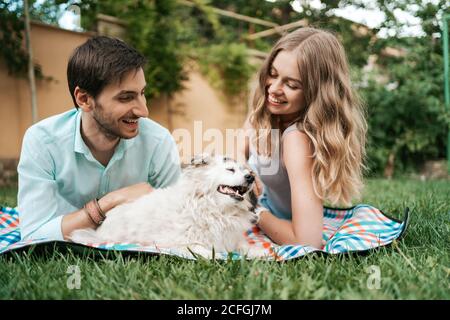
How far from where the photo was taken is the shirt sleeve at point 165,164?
11.3ft

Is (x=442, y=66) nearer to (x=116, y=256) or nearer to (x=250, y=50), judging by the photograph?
(x=250, y=50)

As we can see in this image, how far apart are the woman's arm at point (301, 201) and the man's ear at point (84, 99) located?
1.39 metres

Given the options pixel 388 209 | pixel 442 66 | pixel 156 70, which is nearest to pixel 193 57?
pixel 156 70

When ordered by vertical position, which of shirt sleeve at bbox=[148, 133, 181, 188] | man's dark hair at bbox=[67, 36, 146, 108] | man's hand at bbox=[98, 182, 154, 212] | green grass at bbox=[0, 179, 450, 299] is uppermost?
man's dark hair at bbox=[67, 36, 146, 108]

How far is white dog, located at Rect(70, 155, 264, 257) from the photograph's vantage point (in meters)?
2.66

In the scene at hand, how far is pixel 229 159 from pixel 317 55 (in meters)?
0.96

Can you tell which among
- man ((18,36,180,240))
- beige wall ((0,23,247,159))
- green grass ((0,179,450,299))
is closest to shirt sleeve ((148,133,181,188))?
man ((18,36,180,240))

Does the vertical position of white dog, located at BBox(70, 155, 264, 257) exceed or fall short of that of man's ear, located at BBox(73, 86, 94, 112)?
it falls short

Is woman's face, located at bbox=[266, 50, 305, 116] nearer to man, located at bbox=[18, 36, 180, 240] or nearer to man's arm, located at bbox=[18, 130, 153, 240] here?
man, located at bbox=[18, 36, 180, 240]

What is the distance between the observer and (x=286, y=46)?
120 inches

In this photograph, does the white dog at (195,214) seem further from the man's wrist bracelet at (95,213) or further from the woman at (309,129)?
the woman at (309,129)

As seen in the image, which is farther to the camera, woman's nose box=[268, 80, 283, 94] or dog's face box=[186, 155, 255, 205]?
woman's nose box=[268, 80, 283, 94]

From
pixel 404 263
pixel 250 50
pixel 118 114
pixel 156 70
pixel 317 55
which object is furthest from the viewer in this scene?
pixel 250 50

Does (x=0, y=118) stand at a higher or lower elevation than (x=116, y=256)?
higher
